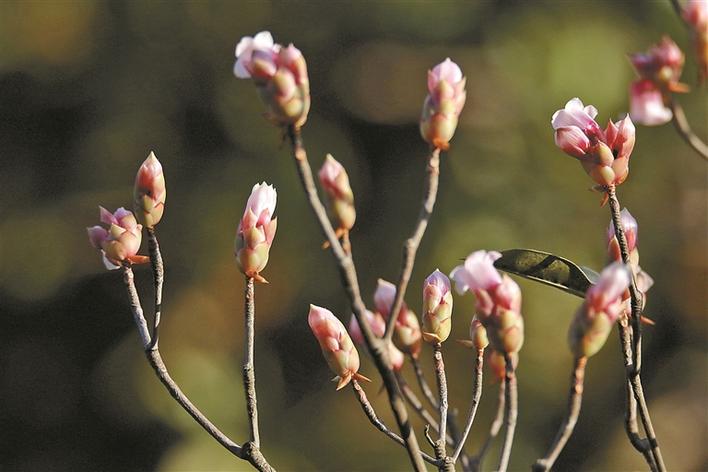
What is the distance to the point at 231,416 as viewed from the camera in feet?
10.5

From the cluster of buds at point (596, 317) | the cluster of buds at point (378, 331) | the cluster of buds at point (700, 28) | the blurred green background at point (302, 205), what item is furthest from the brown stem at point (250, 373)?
the blurred green background at point (302, 205)

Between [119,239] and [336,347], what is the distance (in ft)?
0.68

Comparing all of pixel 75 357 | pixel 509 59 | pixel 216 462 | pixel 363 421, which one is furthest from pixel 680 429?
pixel 75 357

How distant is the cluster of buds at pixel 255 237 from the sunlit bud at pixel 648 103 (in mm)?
311

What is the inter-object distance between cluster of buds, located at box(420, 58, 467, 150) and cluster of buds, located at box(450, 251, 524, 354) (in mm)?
96

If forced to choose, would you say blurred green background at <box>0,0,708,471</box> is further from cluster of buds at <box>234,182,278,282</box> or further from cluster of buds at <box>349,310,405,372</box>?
cluster of buds at <box>234,182,278,282</box>

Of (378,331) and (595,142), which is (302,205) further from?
(595,142)

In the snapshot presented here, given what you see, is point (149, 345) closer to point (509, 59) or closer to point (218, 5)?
point (509, 59)

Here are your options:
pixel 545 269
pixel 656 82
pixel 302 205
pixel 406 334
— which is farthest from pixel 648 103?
pixel 302 205

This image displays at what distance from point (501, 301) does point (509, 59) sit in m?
3.02

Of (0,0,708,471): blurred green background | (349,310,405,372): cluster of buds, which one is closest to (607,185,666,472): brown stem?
(349,310,405,372): cluster of buds

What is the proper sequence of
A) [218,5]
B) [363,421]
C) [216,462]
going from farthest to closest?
1. [218,5]
2. [363,421]
3. [216,462]

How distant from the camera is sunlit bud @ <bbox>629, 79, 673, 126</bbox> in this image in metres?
0.82

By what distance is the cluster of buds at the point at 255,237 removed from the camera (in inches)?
34.7
